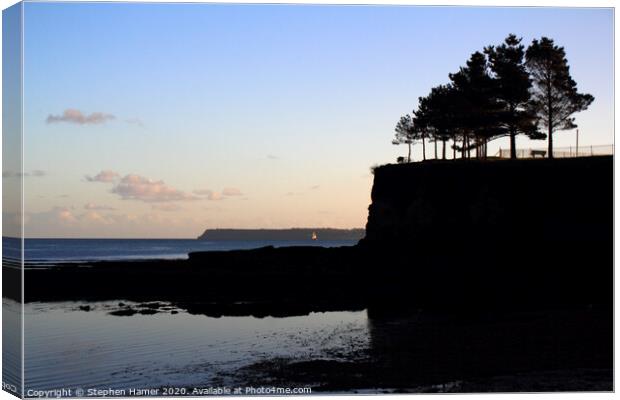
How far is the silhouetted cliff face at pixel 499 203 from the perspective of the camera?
42844mm

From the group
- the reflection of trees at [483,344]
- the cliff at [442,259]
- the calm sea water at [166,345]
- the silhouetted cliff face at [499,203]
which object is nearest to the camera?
the calm sea water at [166,345]

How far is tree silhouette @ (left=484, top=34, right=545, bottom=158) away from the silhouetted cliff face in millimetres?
2439

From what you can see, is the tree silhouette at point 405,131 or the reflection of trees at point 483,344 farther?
the tree silhouette at point 405,131

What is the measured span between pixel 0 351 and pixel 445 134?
45.0m

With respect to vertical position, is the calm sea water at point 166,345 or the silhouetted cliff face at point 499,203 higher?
the silhouetted cliff face at point 499,203

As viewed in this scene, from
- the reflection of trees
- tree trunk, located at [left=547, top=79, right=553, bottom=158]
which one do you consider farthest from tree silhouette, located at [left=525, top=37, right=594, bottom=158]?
the reflection of trees

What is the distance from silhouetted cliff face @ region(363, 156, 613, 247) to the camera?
141 feet

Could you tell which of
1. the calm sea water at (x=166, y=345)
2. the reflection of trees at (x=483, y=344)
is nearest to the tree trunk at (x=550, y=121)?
the reflection of trees at (x=483, y=344)

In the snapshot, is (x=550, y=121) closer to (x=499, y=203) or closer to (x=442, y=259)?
(x=499, y=203)

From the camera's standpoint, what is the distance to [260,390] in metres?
18.8

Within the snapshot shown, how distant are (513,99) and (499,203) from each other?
270 inches

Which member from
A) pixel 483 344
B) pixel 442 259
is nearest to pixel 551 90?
pixel 442 259

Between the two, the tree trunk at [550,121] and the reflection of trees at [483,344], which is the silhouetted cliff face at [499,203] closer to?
the tree trunk at [550,121]

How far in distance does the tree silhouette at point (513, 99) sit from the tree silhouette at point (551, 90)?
0.53 m
